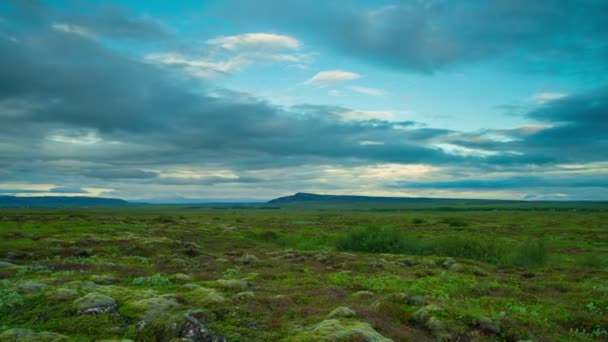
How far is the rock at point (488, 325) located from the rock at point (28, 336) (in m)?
13.3

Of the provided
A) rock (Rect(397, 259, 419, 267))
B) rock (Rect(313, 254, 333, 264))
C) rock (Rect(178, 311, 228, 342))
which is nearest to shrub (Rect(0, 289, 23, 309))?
rock (Rect(178, 311, 228, 342))

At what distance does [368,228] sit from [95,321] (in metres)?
38.4

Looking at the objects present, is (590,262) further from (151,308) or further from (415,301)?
(151,308)

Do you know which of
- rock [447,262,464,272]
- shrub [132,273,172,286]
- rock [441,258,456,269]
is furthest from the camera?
rock [441,258,456,269]

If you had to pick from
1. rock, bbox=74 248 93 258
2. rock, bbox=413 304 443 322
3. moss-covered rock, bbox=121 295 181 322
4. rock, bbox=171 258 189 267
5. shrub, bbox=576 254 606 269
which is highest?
moss-covered rock, bbox=121 295 181 322

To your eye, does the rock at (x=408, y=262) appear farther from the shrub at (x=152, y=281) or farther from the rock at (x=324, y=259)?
the shrub at (x=152, y=281)

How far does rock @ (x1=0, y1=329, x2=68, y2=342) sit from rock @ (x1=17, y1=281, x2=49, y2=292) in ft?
18.3

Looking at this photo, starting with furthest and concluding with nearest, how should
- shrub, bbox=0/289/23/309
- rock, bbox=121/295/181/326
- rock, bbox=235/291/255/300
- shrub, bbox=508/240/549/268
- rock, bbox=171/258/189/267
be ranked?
shrub, bbox=508/240/549/268
rock, bbox=171/258/189/267
rock, bbox=235/291/255/300
shrub, bbox=0/289/23/309
rock, bbox=121/295/181/326

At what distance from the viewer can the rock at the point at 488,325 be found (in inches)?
524

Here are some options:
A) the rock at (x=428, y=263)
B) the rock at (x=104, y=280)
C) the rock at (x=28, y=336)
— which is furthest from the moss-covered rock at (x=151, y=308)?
the rock at (x=428, y=263)

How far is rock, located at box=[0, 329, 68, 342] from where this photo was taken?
9809 millimetres

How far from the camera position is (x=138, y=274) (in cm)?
2206

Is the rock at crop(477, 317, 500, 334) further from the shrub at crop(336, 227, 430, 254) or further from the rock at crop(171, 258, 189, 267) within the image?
the shrub at crop(336, 227, 430, 254)

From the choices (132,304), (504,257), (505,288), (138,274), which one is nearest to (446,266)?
(505,288)
